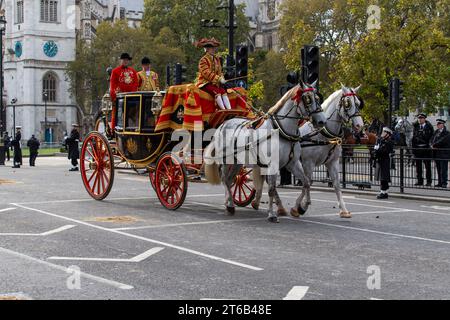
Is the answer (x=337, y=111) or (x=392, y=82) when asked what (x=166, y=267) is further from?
(x=392, y=82)

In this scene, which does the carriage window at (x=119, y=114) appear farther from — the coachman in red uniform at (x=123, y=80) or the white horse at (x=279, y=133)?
the white horse at (x=279, y=133)

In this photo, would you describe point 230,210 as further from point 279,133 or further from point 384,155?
point 384,155

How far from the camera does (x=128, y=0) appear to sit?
390ft

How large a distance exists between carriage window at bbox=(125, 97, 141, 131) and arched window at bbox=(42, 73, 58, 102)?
81.5 metres

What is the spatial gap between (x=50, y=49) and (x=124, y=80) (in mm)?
81888

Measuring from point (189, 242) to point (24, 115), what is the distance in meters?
86.4

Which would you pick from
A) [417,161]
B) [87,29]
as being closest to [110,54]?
[87,29]

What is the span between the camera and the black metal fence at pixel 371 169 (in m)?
18.0

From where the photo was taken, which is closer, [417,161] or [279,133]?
[279,133]

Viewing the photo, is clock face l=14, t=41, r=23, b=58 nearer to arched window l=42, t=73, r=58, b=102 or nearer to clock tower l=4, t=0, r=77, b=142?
clock tower l=4, t=0, r=77, b=142

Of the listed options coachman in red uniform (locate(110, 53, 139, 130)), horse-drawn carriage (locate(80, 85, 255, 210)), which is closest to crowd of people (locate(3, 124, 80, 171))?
horse-drawn carriage (locate(80, 85, 255, 210))

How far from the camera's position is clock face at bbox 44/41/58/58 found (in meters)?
92.8

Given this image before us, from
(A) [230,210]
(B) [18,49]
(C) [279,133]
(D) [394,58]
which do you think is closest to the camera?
(C) [279,133]

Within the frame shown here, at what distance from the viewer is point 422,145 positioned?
68.1 feet
